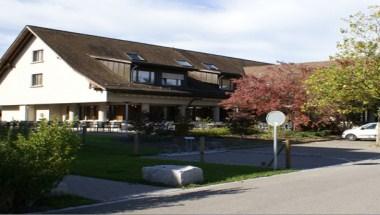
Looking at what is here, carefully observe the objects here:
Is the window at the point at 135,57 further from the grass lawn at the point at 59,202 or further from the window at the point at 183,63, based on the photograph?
the grass lawn at the point at 59,202

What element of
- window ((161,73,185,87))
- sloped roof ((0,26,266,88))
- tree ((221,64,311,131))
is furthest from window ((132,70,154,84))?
tree ((221,64,311,131))

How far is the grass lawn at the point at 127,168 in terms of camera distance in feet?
51.9

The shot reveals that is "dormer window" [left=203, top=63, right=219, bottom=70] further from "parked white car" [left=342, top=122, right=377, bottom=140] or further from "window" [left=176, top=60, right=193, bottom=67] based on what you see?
"parked white car" [left=342, top=122, right=377, bottom=140]

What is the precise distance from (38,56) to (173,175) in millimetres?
35731

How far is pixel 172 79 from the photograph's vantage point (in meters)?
49.4

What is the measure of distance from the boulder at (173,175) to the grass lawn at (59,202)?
2913 mm

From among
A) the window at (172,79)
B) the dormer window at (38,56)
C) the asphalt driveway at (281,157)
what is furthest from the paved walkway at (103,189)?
the window at (172,79)

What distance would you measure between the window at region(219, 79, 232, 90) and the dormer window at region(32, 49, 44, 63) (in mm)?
15774

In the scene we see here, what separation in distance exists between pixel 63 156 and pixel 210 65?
1728 inches

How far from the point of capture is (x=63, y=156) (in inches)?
439

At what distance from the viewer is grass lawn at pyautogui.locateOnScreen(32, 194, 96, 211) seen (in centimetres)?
1093

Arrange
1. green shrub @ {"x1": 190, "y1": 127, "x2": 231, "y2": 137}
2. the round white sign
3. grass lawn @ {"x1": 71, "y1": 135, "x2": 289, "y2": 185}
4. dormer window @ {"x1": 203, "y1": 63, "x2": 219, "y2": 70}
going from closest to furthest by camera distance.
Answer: grass lawn @ {"x1": 71, "y1": 135, "x2": 289, "y2": 185} → the round white sign → green shrub @ {"x1": 190, "y1": 127, "x2": 231, "y2": 137} → dormer window @ {"x1": 203, "y1": 63, "x2": 219, "y2": 70}

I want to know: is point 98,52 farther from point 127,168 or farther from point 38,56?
→ point 127,168

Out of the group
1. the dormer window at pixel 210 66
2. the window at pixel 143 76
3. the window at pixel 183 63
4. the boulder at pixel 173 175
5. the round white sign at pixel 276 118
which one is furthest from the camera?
the dormer window at pixel 210 66
